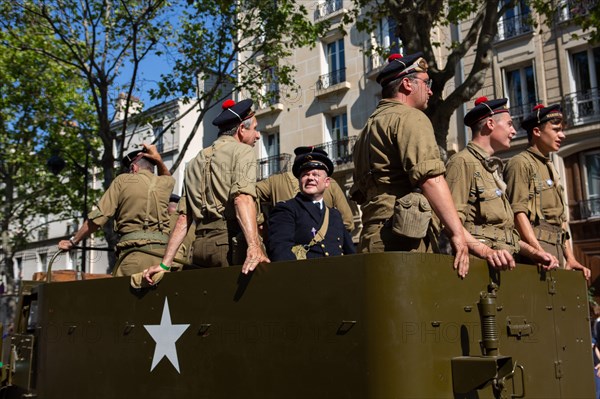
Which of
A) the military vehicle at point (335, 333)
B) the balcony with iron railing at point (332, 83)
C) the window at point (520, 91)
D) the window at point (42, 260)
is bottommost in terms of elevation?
the military vehicle at point (335, 333)

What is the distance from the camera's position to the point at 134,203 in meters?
6.09

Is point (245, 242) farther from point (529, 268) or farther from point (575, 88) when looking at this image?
point (575, 88)

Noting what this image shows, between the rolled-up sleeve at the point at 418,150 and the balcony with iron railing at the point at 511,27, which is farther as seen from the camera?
the balcony with iron railing at the point at 511,27

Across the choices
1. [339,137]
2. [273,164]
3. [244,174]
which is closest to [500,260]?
[244,174]

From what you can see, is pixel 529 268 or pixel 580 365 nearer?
Result: pixel 529 268

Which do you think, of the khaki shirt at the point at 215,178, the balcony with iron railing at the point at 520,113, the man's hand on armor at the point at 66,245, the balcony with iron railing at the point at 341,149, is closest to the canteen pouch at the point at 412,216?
the khaki shirt at the point at 215,178

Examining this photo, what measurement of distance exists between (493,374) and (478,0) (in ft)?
37.7

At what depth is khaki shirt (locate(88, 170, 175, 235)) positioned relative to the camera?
19.8ft

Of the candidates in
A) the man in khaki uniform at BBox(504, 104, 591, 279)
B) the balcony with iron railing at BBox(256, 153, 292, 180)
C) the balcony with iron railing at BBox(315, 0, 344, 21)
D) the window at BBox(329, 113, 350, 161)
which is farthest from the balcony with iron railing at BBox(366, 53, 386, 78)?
the man in khaki uniform at BBox(504, 104, 591, 279)

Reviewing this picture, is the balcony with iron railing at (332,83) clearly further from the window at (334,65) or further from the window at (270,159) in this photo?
the window at (270,159)

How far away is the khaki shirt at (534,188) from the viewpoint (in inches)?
201

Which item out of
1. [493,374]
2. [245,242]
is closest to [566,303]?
[493,374]

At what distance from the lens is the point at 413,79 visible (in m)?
4.08

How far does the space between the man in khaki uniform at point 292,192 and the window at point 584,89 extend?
15.9 metres
